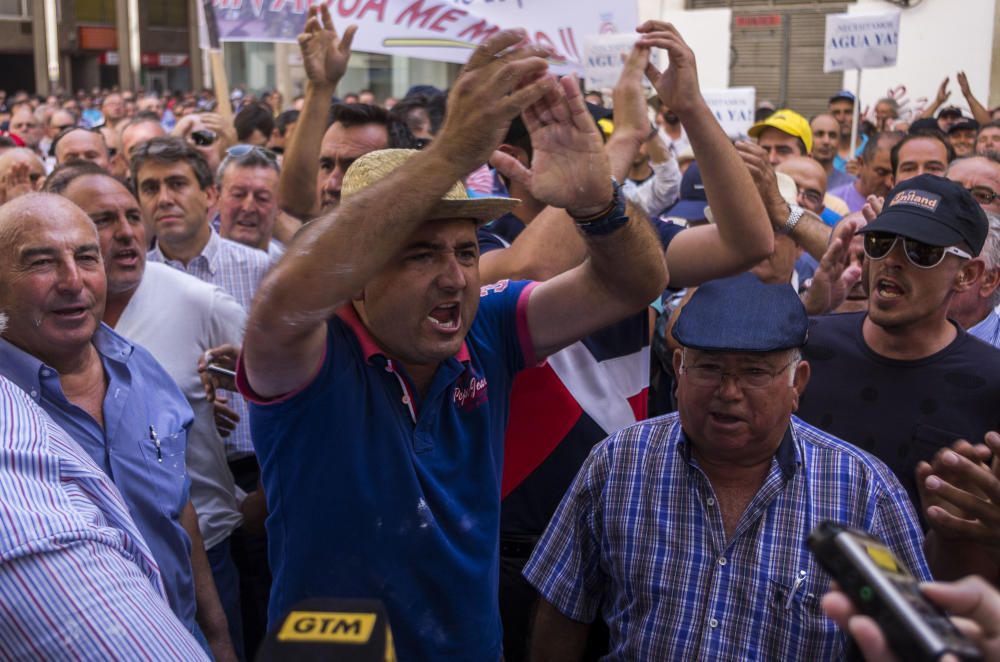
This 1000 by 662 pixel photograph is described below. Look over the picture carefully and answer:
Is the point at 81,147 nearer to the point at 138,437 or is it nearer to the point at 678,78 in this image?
the point at 138,437

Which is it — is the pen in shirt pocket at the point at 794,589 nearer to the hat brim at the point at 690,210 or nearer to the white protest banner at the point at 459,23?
the hat brim at the point at 690,210

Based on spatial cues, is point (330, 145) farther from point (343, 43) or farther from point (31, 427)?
point (31, 427)

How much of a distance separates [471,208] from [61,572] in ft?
3.73

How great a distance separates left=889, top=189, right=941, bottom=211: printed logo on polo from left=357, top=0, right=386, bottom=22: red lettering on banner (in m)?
3.84

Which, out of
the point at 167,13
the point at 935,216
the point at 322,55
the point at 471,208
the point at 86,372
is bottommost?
the point at 86,372

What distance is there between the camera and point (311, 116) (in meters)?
4.50

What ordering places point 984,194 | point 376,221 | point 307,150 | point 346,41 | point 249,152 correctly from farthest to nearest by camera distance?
point 249,152 → point 984,194 → point 346,41 → point 307,150 → point 376,221

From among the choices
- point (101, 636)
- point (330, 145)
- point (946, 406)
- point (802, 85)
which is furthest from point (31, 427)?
point (802, 85)

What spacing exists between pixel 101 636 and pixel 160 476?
1.46m

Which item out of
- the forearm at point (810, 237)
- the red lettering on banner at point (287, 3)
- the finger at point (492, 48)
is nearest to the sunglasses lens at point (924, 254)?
the forearm at point (810, 237)

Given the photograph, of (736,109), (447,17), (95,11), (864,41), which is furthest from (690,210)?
(95,11)

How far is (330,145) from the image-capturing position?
452 cm

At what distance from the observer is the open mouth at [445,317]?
2.25 metres

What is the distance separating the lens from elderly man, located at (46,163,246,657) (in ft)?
12.0
